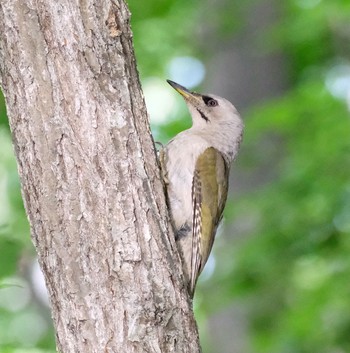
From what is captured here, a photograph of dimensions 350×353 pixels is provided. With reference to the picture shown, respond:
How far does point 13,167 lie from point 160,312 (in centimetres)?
874

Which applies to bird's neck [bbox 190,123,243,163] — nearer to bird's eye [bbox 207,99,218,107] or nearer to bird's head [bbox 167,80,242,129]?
bird's head [bbox 167,80,242,129]

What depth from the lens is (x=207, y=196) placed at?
514 centimetres

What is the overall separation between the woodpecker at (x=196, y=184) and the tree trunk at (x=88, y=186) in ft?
3.29

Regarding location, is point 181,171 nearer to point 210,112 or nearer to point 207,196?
point 207,196

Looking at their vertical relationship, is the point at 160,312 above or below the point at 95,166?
below

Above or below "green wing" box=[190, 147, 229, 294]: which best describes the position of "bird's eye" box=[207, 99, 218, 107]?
above

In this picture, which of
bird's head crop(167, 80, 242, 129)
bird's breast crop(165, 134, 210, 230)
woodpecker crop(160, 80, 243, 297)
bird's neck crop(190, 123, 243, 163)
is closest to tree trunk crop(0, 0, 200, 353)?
woodpecker crop(160, 80, 243, 297)

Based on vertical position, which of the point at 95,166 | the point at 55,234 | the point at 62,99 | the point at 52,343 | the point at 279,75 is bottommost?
the point at 55,234

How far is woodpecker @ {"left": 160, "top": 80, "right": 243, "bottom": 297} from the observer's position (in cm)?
479

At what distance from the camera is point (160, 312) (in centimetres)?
339

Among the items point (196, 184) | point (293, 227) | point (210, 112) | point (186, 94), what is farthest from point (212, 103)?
point (293, 227)

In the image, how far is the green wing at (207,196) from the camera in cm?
493

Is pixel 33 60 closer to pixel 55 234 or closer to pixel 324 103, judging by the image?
pixel 55 234

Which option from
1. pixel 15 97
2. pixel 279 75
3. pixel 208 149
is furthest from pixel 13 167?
pixel 15 97
